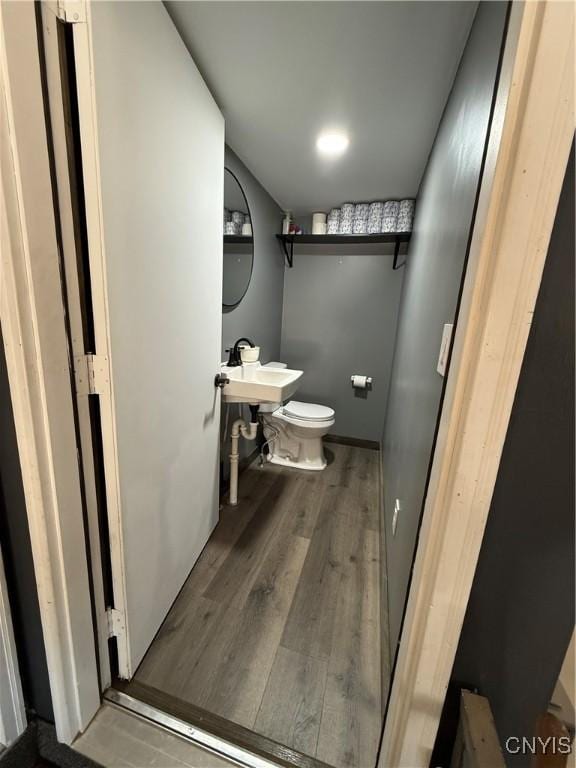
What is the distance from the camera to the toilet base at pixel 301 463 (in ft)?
8.31

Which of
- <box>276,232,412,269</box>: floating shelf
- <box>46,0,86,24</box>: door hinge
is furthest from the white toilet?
<box>46,0,86,24</box>: door hinge

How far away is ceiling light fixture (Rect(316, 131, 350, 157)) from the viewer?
1.52m

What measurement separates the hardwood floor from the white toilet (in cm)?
60

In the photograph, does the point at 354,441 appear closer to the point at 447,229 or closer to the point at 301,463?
the point at 301,463

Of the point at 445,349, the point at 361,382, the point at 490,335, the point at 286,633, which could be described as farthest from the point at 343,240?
the point at 286,633

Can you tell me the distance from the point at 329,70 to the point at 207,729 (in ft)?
7.55

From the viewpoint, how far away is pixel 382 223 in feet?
7.77

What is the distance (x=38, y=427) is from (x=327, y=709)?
126 cm

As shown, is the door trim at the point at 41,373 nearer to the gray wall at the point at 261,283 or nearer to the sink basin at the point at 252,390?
the sink basin at the point at 252,390

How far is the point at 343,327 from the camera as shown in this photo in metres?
2.89

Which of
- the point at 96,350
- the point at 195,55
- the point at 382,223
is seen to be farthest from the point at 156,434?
the point at 382,223

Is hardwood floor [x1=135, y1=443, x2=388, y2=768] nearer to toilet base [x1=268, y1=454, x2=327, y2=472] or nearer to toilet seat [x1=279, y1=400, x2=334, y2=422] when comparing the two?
toilet base [x1=268, y1=454, x2=327, y2=472]

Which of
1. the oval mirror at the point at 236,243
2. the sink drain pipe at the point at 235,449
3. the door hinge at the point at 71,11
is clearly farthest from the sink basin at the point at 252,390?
the door hinge at the point at 71,11

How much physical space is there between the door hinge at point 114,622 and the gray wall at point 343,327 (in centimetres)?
232
